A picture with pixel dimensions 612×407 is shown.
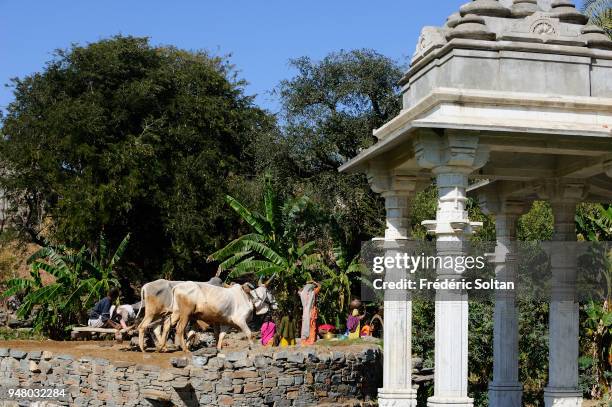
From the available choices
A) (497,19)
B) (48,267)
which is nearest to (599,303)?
(497,19)

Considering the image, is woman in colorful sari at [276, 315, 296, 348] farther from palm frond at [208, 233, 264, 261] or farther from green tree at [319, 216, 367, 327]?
palm frond at [208, 233, 264, 261]

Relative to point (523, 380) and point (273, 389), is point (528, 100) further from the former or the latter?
point (523, 380)

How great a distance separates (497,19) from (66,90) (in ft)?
61.5

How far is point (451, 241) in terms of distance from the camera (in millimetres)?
7809

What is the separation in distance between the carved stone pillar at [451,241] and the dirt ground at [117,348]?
5897 millimetres

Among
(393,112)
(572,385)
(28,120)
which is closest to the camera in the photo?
(572,385)

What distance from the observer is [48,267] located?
1938 cm

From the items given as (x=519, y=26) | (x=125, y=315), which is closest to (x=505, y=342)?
(x=519, y=26)

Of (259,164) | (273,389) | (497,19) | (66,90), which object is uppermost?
(66,90)

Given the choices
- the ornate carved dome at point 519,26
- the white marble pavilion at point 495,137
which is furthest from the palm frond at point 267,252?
the ornate carved dome at point 519,26

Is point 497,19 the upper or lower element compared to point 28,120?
lower

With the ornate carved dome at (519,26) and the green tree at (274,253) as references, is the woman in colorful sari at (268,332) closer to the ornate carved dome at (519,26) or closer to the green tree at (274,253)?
the green tree at (274,253)

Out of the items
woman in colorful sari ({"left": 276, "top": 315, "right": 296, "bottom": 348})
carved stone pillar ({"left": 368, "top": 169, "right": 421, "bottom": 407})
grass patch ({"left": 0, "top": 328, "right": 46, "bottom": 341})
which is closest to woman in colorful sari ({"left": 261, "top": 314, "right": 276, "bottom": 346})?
woman in colorful sari ({"left": 276, "top": 315, "right": 296, "bottom": 348})

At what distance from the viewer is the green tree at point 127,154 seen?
76.9 feet
